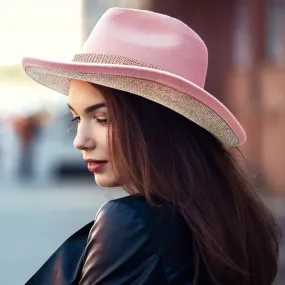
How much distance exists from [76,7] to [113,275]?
21100 millimetres

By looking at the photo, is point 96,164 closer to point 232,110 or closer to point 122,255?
point 122,255

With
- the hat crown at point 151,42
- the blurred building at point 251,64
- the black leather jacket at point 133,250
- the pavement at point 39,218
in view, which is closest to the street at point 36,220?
the pavement at point 39,218

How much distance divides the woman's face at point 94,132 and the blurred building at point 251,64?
30.7 ft

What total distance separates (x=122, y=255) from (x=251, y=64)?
11.6 metres

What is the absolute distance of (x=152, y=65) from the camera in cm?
222

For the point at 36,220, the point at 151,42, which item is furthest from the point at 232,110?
the point at 151,42

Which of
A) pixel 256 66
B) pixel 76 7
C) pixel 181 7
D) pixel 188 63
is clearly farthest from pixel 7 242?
pixel 76 7

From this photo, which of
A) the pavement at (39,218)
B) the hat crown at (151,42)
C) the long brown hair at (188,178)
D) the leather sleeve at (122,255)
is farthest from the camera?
the pavement at (39,218)

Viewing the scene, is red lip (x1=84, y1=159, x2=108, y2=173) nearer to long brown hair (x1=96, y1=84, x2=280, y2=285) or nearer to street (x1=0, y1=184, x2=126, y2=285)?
long brown hair (x1=96, y1=84, x2=280, y2=285)

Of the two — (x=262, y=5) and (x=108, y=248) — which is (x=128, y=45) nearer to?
(x=108, y=248)

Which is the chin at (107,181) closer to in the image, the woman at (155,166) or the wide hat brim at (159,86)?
the woman at (155,166)

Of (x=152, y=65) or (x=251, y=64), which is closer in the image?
(x=152, y=65)

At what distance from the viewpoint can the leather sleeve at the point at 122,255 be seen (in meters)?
2.04

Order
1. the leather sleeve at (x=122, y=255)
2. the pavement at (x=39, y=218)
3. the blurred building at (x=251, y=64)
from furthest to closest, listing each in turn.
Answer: the blurred building at (x=251, y=64) → the pavement at (x=39, y=218) → the leather sleeve at (x=122, y=255)
